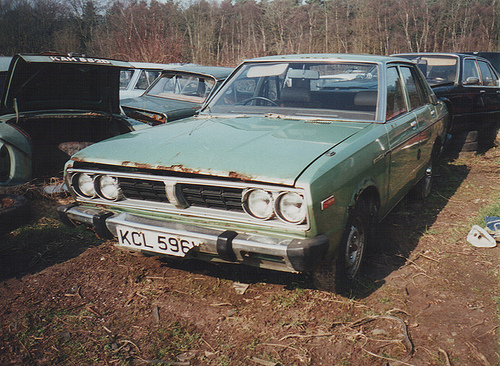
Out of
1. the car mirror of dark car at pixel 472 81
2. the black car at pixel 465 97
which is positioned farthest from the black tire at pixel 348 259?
the car mirror of dark car at pixel 472 81

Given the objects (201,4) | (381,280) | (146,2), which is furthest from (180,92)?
(201,4)

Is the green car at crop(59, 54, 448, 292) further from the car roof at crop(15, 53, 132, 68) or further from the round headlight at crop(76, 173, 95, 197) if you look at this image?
the car roof at crop(15, 53, 132, 68)

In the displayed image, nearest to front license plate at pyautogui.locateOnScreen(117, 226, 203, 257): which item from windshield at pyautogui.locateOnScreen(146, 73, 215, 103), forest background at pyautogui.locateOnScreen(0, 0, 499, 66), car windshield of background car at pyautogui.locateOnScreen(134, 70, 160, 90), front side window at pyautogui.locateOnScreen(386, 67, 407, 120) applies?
front side window at pyautogui.locateOnScreen(386, 67, 407, 120)

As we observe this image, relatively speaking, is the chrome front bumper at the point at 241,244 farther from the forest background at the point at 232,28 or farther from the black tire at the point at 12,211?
the forest background at the point at 232,28

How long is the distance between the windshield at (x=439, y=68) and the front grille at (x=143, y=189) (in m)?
5.95

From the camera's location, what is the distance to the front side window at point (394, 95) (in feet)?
11.6

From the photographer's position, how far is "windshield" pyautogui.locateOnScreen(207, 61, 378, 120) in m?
3.50

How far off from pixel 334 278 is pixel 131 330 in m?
1.29

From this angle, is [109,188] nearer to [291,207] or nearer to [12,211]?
[291,207]

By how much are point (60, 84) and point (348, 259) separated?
384 cm

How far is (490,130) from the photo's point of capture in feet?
23.7

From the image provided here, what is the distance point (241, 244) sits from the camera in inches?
95.7

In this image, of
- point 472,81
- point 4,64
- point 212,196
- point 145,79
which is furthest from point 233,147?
point 145,79

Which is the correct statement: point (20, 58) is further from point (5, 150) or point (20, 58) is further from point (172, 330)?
point (172, 330)
